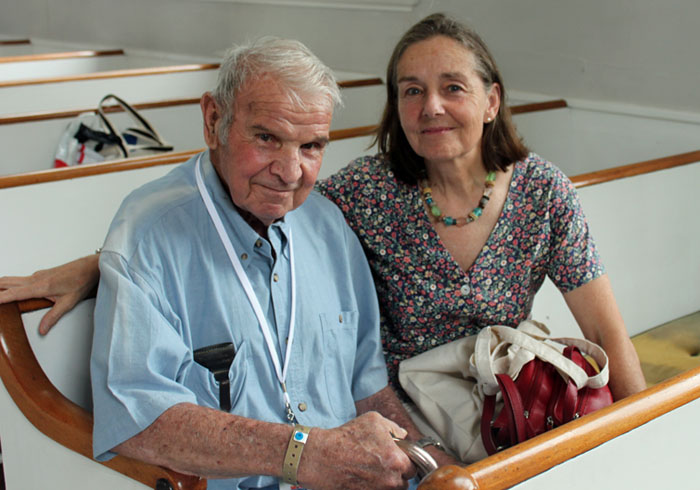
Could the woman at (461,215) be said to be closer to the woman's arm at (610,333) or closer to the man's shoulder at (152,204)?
the woman's arm at (610,333)

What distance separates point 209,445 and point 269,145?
0.55 meters

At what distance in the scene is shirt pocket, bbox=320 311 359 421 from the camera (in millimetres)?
1570

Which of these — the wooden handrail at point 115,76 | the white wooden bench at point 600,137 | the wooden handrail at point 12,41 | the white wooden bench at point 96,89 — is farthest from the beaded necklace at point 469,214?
the wooden handrail at point 12,41

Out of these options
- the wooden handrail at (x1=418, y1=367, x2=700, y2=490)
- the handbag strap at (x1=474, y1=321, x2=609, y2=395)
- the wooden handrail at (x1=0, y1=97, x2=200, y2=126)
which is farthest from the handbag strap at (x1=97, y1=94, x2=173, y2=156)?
the wooden handrail at (x1=418, y1=367, x2=700, y2=490)

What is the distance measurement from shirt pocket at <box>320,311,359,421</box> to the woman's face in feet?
1.47

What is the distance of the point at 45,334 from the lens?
56.0 inches

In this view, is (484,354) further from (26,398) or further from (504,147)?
(26,398)

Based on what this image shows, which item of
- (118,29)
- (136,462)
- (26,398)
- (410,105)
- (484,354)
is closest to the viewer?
(136,462)

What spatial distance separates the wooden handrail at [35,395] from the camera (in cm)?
133

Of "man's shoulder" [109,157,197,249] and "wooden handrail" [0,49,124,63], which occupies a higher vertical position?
"wooden handrail" [0,49,124,63]

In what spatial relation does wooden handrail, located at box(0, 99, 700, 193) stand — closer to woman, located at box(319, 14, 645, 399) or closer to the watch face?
woman, located at box(319, 14, 645, 399)

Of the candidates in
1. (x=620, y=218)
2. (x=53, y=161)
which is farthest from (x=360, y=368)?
(x=53, y=161)

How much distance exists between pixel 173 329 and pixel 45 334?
0.92ft

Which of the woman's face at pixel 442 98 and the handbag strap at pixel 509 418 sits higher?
the woman's face at pixel 442 98
